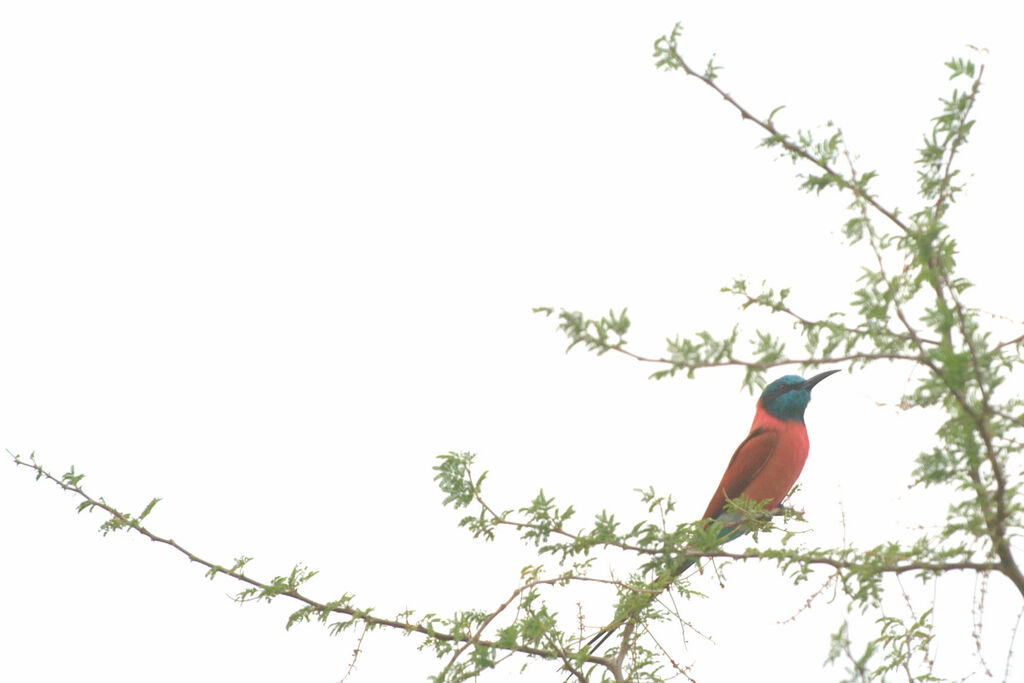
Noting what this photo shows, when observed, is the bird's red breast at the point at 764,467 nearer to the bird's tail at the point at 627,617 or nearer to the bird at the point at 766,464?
the bird at the point at 766,464

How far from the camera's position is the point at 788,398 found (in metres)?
4.73

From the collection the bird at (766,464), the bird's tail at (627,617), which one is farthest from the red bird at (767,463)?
the bird's tail at (627,617)

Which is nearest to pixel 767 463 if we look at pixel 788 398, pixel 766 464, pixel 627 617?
pixel 766 464

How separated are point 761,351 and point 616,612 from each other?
1299mm

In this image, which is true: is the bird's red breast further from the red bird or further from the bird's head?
the bird's head

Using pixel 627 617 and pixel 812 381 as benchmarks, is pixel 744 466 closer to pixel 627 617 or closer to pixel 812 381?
pixel 812 381

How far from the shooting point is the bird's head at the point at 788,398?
4.71 m

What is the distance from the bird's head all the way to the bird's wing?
256 mm

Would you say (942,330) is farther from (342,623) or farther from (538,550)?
(342,623)

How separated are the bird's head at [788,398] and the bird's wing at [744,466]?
256 millimetres

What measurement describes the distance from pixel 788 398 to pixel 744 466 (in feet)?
1.74

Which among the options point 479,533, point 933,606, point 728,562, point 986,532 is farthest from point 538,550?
point 986,532

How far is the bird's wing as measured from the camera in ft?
14.2

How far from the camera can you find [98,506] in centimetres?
309
